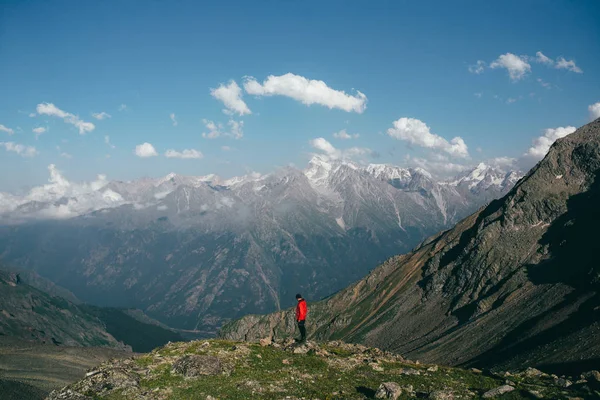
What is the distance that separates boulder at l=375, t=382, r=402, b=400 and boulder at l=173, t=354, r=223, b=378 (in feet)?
54.7

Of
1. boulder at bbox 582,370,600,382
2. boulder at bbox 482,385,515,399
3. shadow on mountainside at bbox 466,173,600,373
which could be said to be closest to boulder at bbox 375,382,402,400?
boulder at bbox 482,385,515,399

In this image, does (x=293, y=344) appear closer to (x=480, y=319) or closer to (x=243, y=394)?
(x=243, y=394)

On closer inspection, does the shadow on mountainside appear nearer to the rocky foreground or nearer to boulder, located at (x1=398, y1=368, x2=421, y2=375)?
the rocky foreground

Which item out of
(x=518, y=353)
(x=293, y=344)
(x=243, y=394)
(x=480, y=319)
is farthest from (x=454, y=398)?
(x=480, y=319)

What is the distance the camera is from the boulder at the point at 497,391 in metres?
36.0

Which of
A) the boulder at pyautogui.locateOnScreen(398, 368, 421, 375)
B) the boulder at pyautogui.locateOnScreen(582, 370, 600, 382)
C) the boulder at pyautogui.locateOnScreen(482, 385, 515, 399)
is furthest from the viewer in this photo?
the boulder at pyautogui.locateOnScreen(398, 368, 421, 375)

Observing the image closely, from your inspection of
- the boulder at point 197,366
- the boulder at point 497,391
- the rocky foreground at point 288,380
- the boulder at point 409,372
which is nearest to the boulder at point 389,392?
the rocky foreground at point 288,380

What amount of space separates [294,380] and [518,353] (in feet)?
422

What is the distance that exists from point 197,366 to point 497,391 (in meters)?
28.5

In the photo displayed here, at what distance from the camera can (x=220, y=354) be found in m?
47.5

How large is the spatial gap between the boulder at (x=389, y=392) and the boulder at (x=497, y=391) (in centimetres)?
753

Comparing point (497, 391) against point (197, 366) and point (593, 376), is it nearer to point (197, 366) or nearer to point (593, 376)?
point (593, 376)

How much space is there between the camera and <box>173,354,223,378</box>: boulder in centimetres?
4231

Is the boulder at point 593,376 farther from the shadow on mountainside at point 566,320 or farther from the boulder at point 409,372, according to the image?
the shadow on mountainside at point 566,320
